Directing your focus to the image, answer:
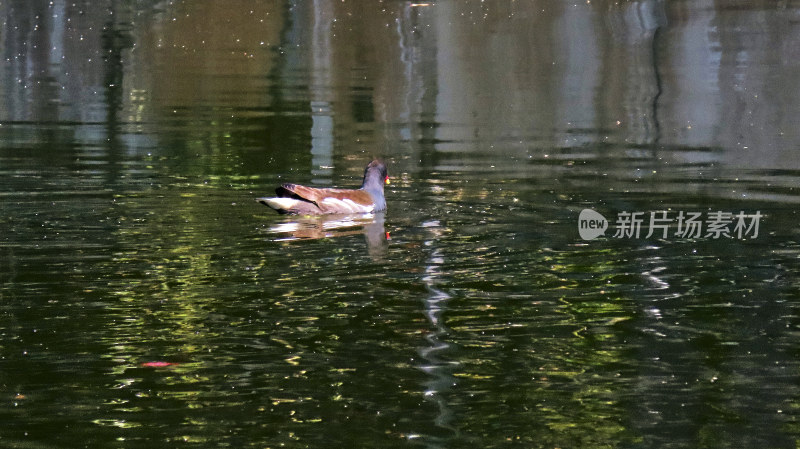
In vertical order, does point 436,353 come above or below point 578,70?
below

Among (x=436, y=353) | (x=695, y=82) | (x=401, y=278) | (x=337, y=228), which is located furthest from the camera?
(x=695, y=82)

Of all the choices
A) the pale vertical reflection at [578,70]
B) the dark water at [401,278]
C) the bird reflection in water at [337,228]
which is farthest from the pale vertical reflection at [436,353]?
the pale vertical reflection at [578,70]

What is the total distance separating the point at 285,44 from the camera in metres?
45.1

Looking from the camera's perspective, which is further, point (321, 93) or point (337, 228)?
point (321, 93)

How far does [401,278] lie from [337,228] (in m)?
3.12

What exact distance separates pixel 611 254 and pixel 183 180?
22.5 feet

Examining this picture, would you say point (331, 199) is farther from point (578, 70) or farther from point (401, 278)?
point (578, 70)

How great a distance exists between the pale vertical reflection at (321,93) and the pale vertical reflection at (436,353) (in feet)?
23.3

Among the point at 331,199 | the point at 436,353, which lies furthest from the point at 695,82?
the point at 436,353

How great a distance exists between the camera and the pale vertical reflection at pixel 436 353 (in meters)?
8.07

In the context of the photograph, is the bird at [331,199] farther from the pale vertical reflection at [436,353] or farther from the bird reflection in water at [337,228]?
the pale vertical reflection at [436,353]

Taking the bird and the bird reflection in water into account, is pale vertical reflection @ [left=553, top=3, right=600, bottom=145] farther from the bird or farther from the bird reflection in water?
the bird reflection in water

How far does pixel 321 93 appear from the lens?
32.6 metres

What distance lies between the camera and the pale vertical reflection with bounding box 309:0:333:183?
2105cm
